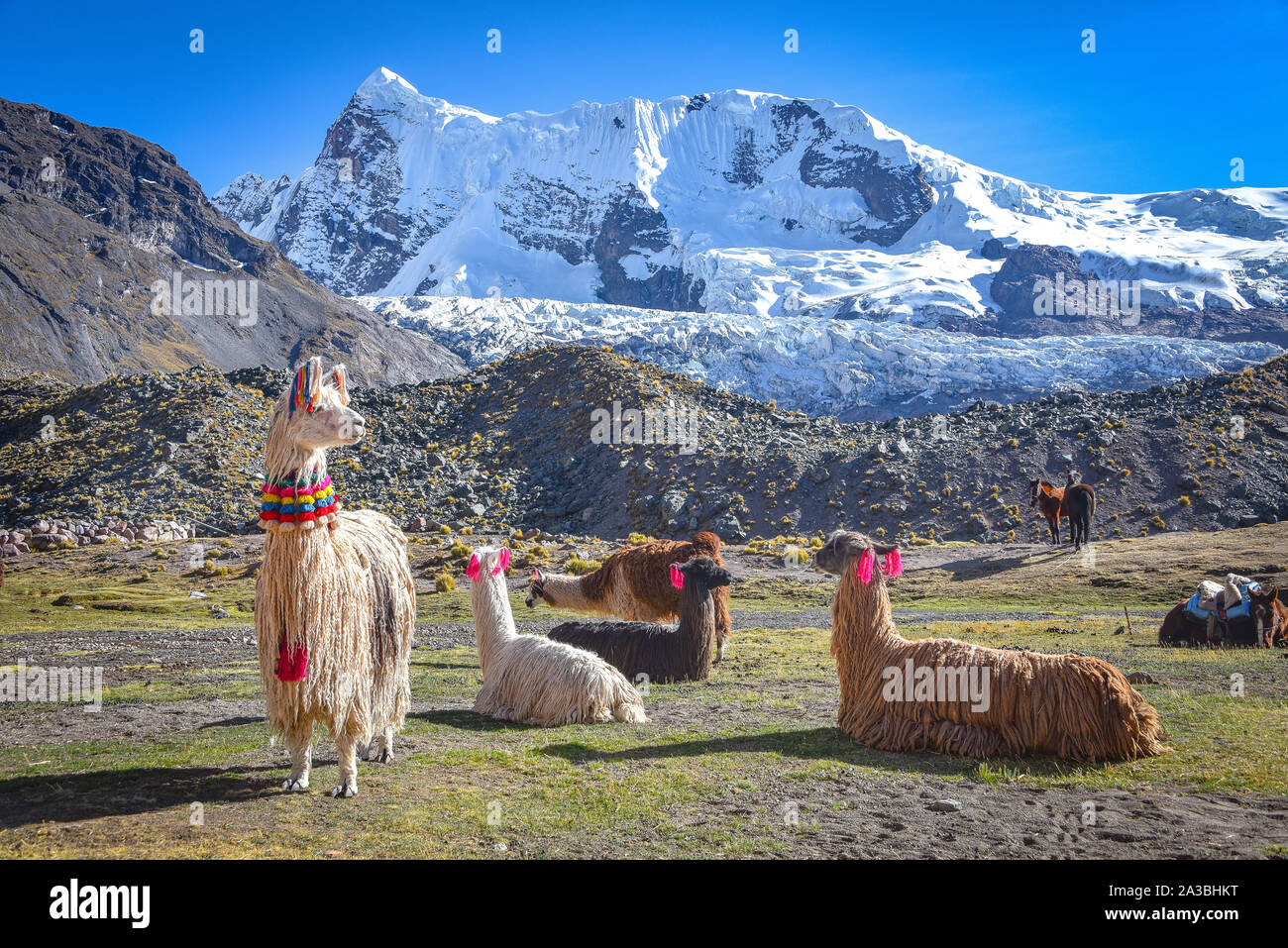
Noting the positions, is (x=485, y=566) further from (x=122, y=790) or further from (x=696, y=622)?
(x=122, y=790)

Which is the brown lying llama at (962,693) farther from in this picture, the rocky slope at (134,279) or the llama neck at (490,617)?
the rocky slope at (134,279)

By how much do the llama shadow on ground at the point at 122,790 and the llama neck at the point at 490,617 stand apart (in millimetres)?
3076

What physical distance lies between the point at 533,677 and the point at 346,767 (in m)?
3.27

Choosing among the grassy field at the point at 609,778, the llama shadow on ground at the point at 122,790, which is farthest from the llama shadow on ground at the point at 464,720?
the llama shadow on ground at the point at 122,790

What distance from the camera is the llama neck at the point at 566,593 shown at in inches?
651

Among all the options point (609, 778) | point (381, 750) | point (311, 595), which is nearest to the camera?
point (311, 595)

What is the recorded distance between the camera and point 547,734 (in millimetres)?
8984

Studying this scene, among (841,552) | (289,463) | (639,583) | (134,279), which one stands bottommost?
(639,583)

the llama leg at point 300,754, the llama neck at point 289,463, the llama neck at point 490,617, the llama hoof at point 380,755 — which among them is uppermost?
the llama neck at point 289,463

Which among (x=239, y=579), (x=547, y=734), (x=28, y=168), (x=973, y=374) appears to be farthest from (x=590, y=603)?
(x=28, y=168)

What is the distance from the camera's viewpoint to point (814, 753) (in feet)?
26.3

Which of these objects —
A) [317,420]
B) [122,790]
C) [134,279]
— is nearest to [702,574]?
[317,420]

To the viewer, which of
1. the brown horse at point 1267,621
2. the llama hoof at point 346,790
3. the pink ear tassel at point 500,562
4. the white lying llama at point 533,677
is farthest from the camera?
the brown horse at point 1267,621

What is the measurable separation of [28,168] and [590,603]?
16908 centimetres
